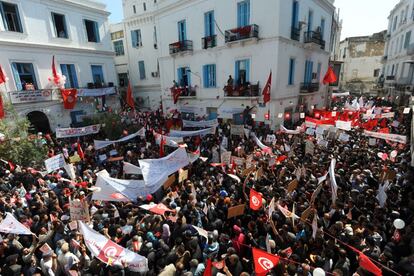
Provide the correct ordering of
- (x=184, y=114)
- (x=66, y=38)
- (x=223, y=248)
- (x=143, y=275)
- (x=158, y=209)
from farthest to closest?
(x=184, y=114) → (x=66, y=38) → (x=158, y=209) → (x=223, y=248) → (x=143, y=275)

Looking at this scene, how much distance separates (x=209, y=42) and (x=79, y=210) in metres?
15.8

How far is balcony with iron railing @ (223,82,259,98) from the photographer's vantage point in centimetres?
1658

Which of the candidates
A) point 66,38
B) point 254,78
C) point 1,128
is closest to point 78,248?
point 1,128

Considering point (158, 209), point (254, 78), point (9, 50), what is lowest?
point (158, 209)

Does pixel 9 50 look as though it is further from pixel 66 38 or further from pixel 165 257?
pixel 165 257

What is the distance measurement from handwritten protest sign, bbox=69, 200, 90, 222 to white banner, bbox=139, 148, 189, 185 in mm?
1854

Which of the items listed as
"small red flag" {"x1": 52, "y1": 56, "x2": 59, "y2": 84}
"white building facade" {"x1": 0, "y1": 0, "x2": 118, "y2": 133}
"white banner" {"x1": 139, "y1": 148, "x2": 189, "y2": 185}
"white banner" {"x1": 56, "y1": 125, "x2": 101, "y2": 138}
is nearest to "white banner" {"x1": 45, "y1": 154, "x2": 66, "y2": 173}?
"white banner" {"x1": 56, "y1": 125, "x2": 101, "y2": 138}

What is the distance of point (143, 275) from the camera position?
4.84 metres

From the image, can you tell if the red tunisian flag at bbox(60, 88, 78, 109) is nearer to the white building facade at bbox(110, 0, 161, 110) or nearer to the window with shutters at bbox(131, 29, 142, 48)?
the white building facade at bbox(110, 0, 161, 110)

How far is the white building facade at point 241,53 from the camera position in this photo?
15883 millimetres

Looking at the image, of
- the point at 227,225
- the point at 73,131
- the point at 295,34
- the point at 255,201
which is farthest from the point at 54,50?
the point at 255,201

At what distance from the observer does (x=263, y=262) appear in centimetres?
416

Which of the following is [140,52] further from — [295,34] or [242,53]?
[295,34]

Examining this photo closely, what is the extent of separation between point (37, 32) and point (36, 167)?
11.8m
